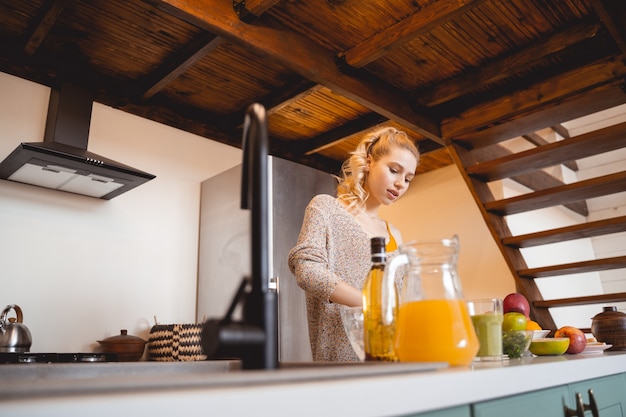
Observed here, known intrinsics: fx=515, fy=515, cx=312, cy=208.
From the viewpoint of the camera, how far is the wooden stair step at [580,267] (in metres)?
2.93

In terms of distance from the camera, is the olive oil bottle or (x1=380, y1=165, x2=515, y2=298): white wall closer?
the olive oil bottle

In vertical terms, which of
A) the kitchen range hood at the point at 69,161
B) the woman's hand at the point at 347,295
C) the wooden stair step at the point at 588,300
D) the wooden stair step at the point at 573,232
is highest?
the kitchen range hood at the point at 69,161

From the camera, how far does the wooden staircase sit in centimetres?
294

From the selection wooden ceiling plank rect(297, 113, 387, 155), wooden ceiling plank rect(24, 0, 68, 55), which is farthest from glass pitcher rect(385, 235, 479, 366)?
wooden ceiling plank rect(297, 113, 387, 155)

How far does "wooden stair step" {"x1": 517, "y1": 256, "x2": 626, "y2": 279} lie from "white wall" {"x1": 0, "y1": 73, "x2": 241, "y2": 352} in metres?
2.28

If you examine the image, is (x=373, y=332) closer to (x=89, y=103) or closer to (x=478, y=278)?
(x=89, y=103)

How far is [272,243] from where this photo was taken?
3.22m

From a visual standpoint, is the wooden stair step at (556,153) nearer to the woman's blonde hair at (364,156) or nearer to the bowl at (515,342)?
the woman's blonde hair at (364,156)

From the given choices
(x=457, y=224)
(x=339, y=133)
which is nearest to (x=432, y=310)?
(x=339, y=133)

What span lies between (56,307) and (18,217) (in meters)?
0.56

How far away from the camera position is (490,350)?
1.04 metres

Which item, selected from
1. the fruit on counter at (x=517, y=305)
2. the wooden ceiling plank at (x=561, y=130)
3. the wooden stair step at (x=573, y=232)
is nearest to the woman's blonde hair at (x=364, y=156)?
the fruit on counter at (x=517, y=305)

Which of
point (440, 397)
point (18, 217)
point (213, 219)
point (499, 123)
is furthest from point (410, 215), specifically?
point (440, 397)

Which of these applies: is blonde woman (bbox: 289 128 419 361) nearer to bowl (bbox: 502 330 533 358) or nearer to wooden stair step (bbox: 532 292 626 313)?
bowl (bbox: 502 330 533 358)
